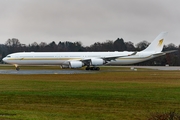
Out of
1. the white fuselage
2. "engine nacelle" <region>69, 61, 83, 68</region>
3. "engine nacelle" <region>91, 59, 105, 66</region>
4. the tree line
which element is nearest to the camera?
"engine nacelle" <region>69, 61, 83, 68</region>

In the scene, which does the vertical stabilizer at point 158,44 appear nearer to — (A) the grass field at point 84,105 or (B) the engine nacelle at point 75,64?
(B) the engine nacelle at point 75,64

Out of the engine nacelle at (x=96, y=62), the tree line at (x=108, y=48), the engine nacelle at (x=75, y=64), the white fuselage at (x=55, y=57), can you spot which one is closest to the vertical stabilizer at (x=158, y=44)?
the white fuselage at (x=55, y=57)

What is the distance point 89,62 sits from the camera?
55.6 meters

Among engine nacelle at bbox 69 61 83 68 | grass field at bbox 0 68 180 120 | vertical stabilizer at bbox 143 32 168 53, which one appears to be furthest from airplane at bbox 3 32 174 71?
grass field at bbox 0 68 180 120

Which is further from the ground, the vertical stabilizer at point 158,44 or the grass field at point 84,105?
the vertical stabilizer at point 158,44

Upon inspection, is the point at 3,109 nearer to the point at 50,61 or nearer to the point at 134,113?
the point at 134,113

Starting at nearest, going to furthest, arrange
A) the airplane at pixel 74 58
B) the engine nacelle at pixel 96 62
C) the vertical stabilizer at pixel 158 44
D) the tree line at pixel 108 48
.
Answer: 1. the engine nacelle at pixel 96 62
2. the airplane at pixel 74 58
3. the vertical stabilizer at pixel 158 44
4. the tree line at pixel 108 48

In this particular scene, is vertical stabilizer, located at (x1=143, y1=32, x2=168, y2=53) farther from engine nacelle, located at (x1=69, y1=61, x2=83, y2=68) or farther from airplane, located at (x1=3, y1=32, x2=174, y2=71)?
engine nacelle, located at (x1=69, y1=61, x2=83, y2=68)

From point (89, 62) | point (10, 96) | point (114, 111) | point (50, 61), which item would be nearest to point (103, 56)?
point (89, 62)

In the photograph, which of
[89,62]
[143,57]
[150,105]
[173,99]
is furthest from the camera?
[143,57]

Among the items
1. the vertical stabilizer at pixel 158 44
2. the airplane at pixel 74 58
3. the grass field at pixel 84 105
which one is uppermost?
the vertical stabilizer at pixel 158 44

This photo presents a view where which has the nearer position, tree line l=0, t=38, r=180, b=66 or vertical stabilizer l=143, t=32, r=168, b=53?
vertical stabilizer l=143, t=32, r=168, b=53

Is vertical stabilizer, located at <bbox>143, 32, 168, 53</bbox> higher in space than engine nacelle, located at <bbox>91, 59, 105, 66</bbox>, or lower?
higher

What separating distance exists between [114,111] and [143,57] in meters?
48.6
